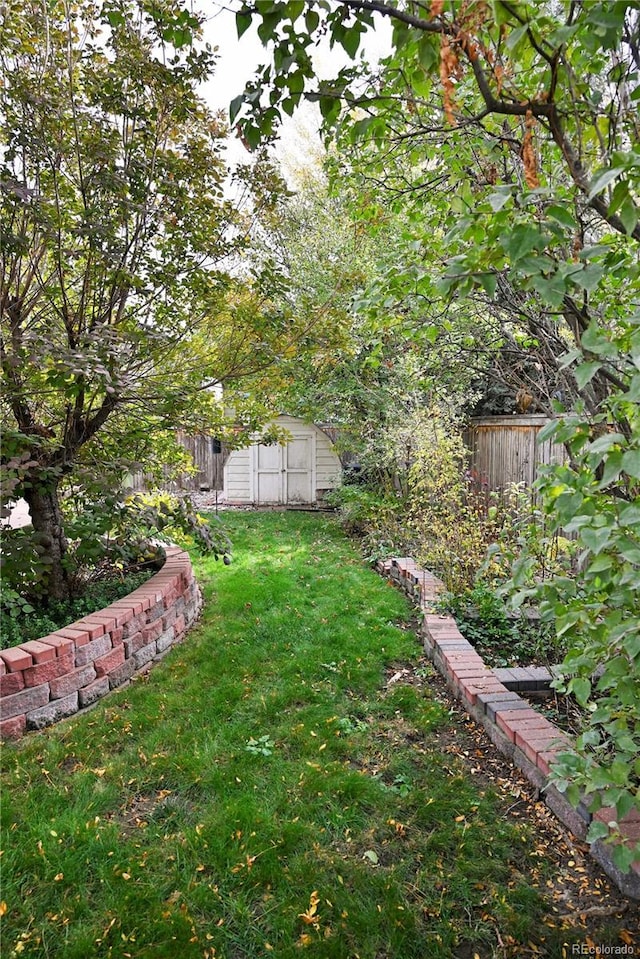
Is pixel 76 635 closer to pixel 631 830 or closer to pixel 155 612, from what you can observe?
pixel 155 612

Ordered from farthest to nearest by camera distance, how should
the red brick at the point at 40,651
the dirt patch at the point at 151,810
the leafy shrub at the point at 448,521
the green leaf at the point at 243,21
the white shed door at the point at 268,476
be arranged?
1. the white shed door at the point at 268,476
2. the leafy shrub at the point at 448,521
3. the red brick at the point at 40,651
4. the dirt patch at the point at 151,810
5. the green leaf at the point at 243,21

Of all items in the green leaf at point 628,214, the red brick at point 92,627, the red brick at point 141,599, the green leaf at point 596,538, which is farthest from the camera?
the red brick at point 141,599

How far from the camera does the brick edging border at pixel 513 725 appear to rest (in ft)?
6.06

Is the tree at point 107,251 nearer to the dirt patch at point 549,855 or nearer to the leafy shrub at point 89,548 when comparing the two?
the leafy shrub at point 89,548

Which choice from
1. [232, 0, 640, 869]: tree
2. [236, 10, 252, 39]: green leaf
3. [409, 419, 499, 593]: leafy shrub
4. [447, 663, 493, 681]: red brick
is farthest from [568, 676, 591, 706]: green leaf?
[409, 419, 499, 593]: leafy shrub

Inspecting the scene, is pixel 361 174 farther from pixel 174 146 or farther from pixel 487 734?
pixel 487 734

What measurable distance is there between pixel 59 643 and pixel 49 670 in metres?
0.13

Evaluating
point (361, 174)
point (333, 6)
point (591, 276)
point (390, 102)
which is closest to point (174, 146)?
point (361, 174)

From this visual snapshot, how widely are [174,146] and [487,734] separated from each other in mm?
3968

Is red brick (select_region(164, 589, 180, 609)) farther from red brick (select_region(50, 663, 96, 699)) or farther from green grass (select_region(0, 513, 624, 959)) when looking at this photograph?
red brick (select_region(50, 663, 96, 699))

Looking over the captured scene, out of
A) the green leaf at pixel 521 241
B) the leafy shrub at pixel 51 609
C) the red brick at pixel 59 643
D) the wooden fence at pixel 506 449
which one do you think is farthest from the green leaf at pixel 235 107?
the wooden fence at pixel 506 449

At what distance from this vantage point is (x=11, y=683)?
8.52 ft

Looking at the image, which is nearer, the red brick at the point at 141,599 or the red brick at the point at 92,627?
the red brick at the point at 92,627

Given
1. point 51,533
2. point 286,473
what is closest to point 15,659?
point 51,533
